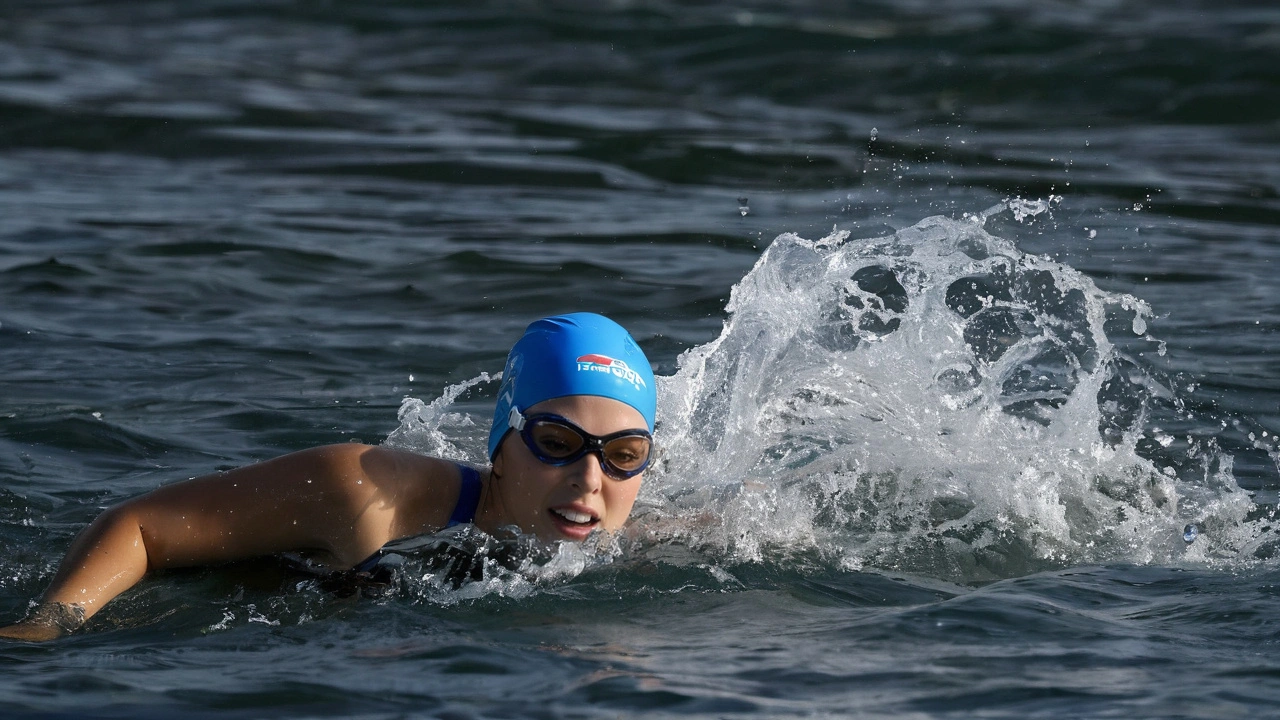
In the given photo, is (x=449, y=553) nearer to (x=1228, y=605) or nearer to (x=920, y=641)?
(x=920, y=641)

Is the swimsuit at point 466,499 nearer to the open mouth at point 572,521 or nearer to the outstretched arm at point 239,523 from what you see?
the outstretched arm at point 239,523

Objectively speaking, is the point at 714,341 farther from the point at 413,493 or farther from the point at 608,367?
the point at 413,493

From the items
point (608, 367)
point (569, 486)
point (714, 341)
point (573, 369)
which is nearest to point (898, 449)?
point (714, 341)

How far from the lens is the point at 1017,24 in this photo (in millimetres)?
22031

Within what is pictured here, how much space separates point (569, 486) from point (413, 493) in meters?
0.59

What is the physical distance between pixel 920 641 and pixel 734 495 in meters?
1.54

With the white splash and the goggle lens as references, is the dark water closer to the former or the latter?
the white splash

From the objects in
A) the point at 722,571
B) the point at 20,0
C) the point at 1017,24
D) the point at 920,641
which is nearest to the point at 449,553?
the point at 722,571

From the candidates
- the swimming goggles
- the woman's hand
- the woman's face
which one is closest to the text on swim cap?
the woman's face

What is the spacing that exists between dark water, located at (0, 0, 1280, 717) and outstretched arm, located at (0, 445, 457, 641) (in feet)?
0.52

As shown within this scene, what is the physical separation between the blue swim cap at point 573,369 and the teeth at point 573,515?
15.3 inches

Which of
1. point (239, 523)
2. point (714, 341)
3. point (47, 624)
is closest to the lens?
point (47, 624)

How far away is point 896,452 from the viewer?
686 cm

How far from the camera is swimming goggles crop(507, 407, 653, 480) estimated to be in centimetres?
545
